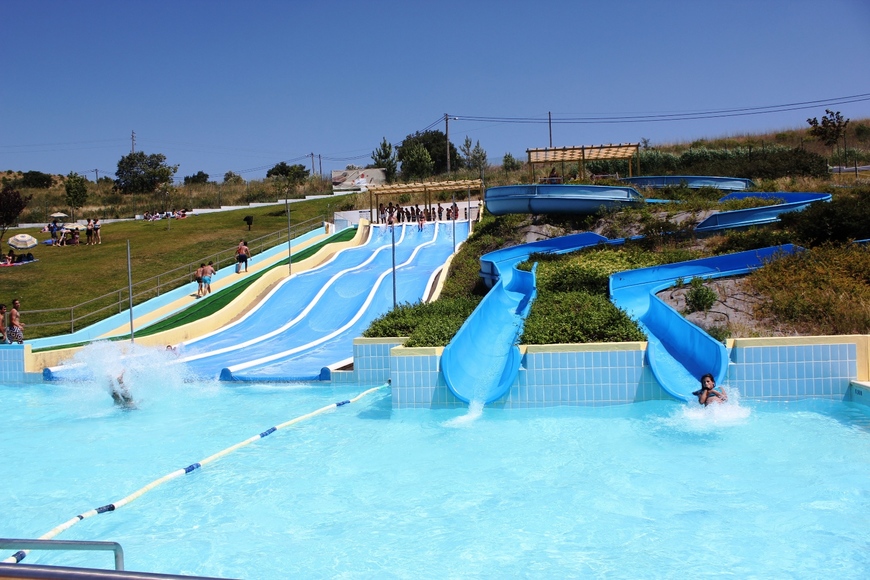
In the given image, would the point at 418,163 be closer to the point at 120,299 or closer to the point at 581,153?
the point at 581,153

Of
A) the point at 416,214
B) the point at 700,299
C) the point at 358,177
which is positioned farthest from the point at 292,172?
the point at 700,299

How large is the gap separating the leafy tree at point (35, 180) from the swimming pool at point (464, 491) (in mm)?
65022

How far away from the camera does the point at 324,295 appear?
21141mm

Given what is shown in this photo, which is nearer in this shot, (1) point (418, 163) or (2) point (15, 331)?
(2) point (15, 331)

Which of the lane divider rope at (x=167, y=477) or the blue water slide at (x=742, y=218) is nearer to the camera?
the lane divider rope at (x=167, y=477)

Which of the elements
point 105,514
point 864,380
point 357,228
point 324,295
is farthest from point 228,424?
point 357,228

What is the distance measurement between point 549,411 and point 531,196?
50.2ft

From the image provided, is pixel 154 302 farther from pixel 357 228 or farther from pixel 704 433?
pixel 704 433

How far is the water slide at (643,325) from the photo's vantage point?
33.8 feet

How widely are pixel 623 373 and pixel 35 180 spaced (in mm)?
70364

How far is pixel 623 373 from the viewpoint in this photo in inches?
395

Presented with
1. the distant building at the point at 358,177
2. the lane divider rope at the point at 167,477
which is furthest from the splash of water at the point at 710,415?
the distant building at the point at 358,177

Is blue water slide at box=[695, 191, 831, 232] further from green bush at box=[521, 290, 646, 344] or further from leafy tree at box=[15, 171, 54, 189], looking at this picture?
leafy tree at box=[15, 171, 54, 189]

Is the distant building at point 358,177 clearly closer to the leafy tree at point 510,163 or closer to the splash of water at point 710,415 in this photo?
the leafy tree at point 510,163
